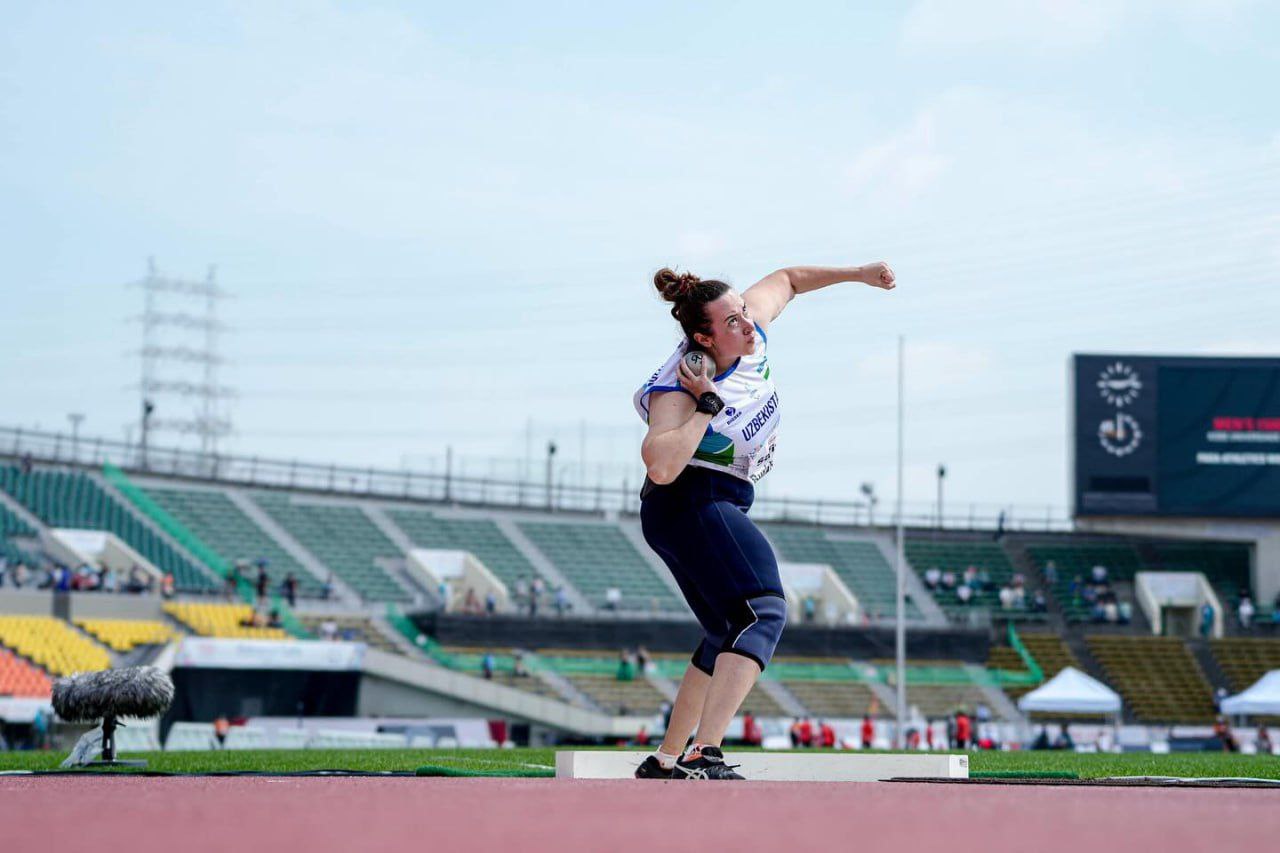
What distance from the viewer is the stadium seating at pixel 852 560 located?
46.2m

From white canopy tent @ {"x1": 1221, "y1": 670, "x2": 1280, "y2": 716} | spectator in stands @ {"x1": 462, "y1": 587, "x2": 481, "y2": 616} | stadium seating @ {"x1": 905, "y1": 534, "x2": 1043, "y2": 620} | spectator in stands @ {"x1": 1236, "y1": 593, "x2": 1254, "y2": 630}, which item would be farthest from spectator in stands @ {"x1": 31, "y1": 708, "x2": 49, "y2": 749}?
spectator in stands @ {"x1": 1236, "y1": 593, "x2": 1254, "y2": 630}

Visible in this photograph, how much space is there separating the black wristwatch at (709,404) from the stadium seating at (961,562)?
132 feet

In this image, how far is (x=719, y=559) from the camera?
633cm

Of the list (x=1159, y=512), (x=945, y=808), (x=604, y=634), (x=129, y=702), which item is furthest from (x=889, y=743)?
(x=945, y=808)

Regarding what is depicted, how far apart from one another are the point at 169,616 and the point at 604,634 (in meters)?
10.6

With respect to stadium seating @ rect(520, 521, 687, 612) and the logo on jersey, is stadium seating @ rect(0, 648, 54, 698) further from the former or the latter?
the logo on jersey

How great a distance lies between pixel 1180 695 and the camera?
41.4 metres

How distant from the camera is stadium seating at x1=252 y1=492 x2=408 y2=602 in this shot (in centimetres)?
4109

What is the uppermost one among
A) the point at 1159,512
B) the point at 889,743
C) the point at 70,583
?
the point at 1159,512

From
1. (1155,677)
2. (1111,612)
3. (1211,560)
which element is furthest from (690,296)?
(1211,560)

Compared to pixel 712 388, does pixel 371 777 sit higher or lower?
lower

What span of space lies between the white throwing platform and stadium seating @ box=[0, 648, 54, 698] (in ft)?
76.2

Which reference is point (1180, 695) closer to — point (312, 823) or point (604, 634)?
point (604, 634)

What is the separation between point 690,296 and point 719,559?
103 cm
